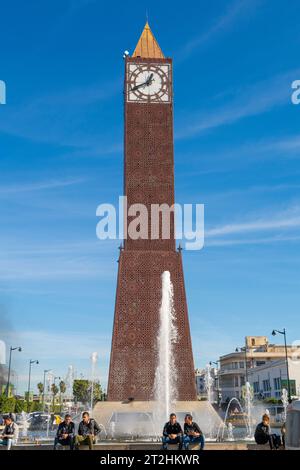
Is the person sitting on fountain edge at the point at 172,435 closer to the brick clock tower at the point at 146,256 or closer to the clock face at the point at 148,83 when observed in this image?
the brick clock tower at the point at 146,256

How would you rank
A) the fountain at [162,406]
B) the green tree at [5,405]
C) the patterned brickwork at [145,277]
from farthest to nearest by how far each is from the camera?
the green tree at [5,405], the patterned brickwork at [145,277], the fountain at [162,406]

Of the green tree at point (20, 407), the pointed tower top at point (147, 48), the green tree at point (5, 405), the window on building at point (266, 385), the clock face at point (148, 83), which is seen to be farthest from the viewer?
the window on building at point (266, 385)

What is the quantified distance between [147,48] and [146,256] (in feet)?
51.6

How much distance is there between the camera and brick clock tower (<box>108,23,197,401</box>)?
31656 mm

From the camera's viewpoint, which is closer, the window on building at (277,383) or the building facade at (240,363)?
the window on building at (277,383)

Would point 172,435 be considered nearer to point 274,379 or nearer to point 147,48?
point 147,48

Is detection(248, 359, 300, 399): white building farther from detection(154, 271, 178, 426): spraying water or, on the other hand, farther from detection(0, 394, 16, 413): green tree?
detection(154, 271, 178, 426): spraying water

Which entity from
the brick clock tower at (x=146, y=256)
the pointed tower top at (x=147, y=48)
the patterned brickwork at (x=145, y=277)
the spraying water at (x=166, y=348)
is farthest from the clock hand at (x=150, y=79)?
the spraying water at (x=166, y=348)

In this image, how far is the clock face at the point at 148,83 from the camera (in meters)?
37.3

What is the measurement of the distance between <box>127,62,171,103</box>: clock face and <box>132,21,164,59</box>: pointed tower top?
1.26 meters

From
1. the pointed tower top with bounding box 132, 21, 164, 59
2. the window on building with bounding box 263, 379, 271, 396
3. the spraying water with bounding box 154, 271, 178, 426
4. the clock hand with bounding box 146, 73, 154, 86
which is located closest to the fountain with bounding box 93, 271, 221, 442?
the spraying water with bounding box 154, 271, 178, 426

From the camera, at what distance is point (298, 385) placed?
6812 centimetres

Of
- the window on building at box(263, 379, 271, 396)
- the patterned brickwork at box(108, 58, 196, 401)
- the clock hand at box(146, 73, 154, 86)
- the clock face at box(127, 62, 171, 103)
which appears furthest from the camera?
the window on building at box(263, 379, 271, 396)
